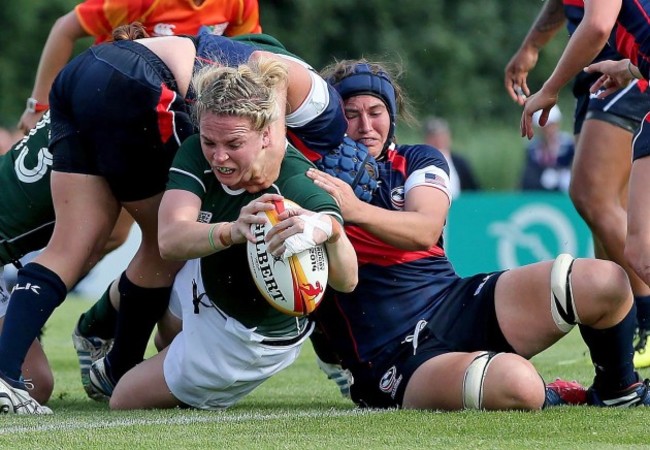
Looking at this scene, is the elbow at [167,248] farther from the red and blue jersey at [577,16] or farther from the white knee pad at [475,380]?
the red and blue jersey at [577,16]

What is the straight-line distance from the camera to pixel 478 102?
2283 centimetres

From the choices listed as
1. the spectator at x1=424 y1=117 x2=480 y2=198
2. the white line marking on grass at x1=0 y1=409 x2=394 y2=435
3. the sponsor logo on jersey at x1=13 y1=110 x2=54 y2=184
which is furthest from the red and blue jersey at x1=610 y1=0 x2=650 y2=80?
the spectator at x1=424 y1=117 x2=480 y2=198

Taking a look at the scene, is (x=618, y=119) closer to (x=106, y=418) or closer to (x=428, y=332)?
(x=428, y=332)

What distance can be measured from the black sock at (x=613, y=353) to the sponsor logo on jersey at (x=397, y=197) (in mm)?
782

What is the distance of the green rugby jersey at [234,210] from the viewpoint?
163 inches

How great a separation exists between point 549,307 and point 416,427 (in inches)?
26.5

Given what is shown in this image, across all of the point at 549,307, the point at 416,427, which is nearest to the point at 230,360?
the point at 416,427

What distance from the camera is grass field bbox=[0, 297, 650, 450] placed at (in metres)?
3.58

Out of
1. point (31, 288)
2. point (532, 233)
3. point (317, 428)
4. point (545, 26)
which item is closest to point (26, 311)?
point (31, 288)

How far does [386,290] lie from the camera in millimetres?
4445

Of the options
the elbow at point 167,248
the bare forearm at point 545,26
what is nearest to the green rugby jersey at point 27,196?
the elbow at point 167,248

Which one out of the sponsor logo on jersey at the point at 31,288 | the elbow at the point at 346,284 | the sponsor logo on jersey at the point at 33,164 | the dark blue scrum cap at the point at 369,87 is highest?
the dark blue scrum cap at the point at 369,87

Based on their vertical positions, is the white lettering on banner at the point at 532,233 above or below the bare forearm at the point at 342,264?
below

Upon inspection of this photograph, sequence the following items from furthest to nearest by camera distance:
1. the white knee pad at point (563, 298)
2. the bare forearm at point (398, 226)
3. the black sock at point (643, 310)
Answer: the black sock at point (643, 310), the bare forearm at point (398, 226), the white knee pad at point (563, 298)
